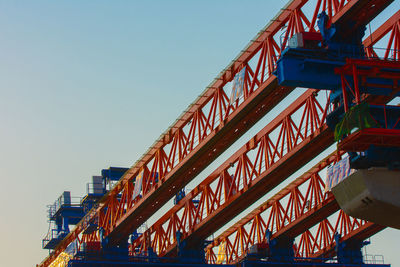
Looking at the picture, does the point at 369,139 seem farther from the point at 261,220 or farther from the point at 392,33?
the point at 261,220

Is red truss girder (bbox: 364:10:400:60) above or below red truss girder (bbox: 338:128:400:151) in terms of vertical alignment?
above

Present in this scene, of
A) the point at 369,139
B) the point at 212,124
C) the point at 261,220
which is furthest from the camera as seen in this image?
the point at 261,220

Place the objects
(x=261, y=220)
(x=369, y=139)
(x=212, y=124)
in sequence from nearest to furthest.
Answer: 1. (x=369, y=139)
2. (x=212, y=124)
3. (x=261, y=220)

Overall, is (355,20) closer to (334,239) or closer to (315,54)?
(315,54)

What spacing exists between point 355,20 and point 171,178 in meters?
17.9

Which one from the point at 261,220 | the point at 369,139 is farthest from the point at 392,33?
the point at 261,220

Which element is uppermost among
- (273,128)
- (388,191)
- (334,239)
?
(273,128)

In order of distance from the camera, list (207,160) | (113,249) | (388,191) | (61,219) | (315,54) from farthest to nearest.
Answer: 1. (61,219)
2. (113,249)
3. (207,160)
4. (315,54)
5. (388,191)

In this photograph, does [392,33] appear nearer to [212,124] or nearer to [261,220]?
[212,124]

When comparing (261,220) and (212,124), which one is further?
(261,220)

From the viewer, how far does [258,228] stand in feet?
215

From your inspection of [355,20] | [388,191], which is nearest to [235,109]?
[355,20]

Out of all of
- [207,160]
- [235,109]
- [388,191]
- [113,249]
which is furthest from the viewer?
[113,249]

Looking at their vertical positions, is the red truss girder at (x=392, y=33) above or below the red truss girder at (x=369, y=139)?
above
